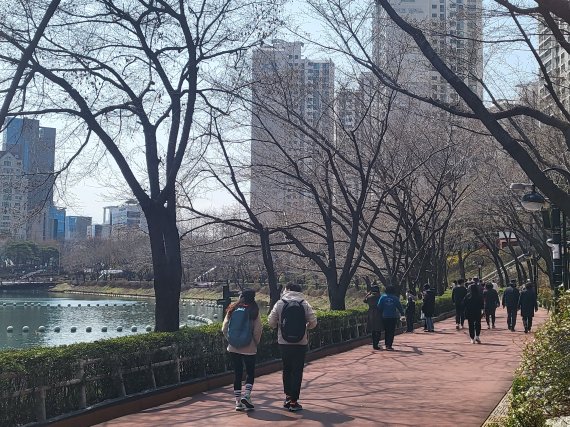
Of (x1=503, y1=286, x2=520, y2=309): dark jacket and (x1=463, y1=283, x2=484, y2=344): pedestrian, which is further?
(x1=503, y1=286, x2=520, y2=309): dark jacket

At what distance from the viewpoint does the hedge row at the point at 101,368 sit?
24.7 ft

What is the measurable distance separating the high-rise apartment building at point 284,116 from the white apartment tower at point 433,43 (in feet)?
→ 6.76

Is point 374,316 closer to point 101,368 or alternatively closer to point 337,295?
point 337,295

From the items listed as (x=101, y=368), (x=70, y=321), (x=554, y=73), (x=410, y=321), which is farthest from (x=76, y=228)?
(x=101, y=368)

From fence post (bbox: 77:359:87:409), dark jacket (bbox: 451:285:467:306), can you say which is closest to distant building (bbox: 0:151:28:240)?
fence post (bbox: 77:359:87:409)

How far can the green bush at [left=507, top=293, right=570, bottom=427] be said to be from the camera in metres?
5.39

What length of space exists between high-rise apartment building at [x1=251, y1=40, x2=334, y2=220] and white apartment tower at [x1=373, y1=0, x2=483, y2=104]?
2.06 m

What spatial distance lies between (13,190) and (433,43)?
9176 mm

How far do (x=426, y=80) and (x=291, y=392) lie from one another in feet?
44.1

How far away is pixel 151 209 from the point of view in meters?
13.1

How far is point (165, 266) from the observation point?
13172 millimetres

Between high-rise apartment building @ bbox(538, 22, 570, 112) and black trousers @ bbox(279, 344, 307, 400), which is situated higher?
high-rise apartment building @ bbox(538, 22, 570, 112)

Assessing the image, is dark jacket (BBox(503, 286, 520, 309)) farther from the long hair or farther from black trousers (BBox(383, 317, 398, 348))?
the long hair

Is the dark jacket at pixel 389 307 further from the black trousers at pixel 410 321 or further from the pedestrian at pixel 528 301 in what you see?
the black trousers at pixel 410 321
